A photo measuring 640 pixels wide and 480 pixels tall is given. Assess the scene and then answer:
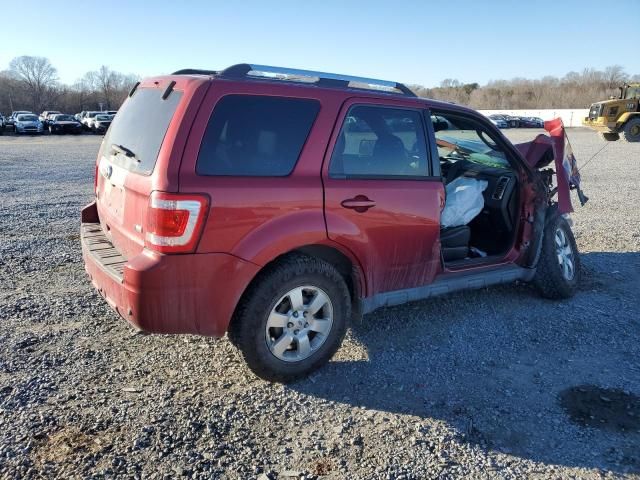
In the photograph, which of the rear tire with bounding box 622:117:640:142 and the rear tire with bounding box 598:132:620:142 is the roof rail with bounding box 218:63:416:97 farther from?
the rear tire with bounding box 598:132:620:142

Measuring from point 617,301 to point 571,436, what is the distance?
8.09 feet

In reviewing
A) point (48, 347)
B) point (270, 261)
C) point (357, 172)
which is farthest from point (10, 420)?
point (357, 172)

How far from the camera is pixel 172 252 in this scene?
2840mm

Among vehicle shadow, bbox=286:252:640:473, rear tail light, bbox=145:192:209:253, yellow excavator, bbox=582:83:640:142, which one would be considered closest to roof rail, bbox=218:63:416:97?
rear tail light, bbox=145:192:209:253

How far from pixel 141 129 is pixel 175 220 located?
87cm

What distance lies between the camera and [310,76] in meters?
3.51

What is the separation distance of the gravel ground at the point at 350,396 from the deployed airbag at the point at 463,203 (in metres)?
0.76

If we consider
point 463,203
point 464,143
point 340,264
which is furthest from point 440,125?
point 340,264

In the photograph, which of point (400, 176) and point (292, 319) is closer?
point (292, 319)

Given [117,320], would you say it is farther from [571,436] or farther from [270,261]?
[571,436]

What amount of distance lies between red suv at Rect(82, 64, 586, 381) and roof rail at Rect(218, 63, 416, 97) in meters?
0.01

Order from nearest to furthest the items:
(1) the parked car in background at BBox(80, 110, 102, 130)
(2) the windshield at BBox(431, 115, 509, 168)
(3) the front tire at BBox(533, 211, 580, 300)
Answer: (2) the windshield at BBox(431, 115, 509, 168), (3) the front tire at BBox(533, 211, 580, 300), (1) the parked car in background at BBox(80, 110, 102, 130)

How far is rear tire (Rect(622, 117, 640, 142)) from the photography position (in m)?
26.7

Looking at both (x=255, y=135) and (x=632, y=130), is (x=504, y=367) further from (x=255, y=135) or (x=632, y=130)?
(x=632, y=130)
